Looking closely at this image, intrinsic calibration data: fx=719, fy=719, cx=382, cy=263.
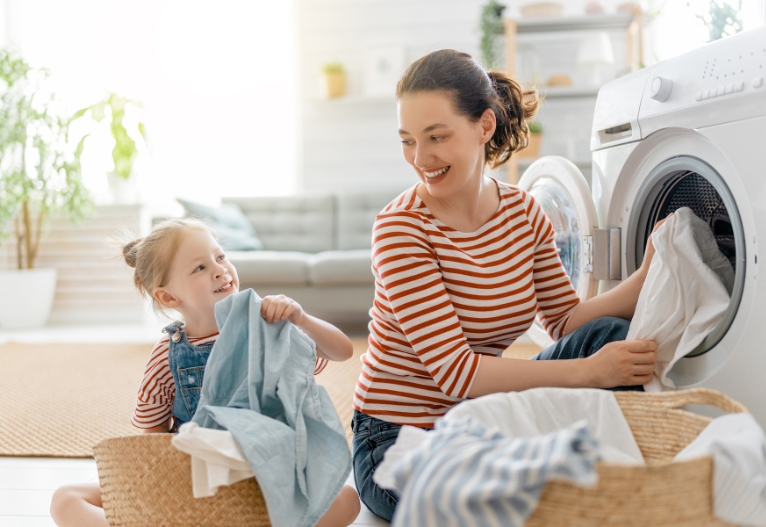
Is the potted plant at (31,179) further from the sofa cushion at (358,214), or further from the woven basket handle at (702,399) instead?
the woven basket handle at (702,399)

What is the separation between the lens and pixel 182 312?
4.74ft

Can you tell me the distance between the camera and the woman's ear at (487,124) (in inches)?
52.2

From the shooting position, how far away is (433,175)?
127 cm

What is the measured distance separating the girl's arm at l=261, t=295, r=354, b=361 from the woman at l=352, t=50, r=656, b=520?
0.06 metres

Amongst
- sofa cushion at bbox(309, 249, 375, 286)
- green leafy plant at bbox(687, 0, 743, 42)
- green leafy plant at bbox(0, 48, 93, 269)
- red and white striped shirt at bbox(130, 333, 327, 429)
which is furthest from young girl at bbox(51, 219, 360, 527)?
green leafy plant at bbox(0, 48, 93, 269)

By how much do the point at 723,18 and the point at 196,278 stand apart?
5.85 feet

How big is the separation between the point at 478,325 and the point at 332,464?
1.19ft

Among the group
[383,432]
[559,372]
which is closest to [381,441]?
[383,432]

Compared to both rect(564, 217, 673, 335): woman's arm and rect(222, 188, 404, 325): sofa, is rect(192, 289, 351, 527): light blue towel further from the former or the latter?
rect(222, 188, 404, 325): sofa

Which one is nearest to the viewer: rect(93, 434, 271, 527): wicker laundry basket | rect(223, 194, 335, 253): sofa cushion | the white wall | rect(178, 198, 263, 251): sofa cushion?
rect(93, 434, 271, 527): wicker laundry basket

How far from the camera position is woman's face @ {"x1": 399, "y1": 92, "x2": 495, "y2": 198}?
125 cm

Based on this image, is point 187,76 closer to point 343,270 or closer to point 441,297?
point 343,270

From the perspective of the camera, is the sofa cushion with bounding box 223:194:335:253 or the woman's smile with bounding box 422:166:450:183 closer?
the woman's smile with bounding box 422:166:450:183

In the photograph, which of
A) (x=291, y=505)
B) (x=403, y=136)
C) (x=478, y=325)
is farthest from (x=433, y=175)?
(x=291, y=505)
